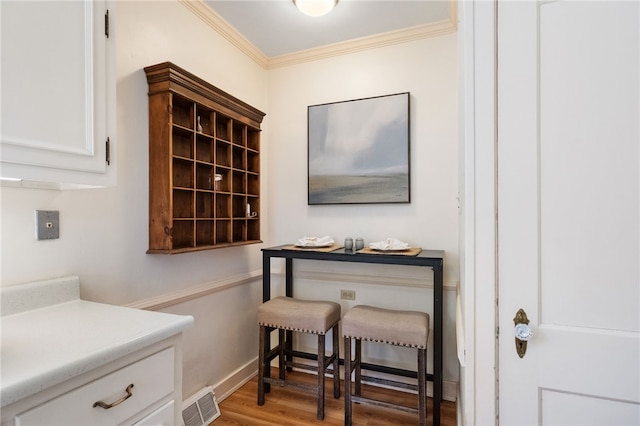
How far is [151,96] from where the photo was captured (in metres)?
1.76

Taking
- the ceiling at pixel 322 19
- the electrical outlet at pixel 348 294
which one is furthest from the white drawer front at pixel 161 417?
the ceiling at pixel 322 19

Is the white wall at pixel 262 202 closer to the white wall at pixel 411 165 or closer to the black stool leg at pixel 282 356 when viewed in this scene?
the white wall at pixel 411 165

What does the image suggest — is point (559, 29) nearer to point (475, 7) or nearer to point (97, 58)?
point (475, 7)

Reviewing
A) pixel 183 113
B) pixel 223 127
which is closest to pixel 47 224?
pixel 183 113

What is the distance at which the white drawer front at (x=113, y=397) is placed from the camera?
29.8 inches

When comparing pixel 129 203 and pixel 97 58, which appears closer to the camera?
pixel 97 58

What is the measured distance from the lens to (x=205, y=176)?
210 cm

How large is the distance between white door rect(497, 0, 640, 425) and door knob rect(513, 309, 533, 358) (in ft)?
0.06

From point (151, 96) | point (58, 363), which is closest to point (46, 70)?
point (151, 96)

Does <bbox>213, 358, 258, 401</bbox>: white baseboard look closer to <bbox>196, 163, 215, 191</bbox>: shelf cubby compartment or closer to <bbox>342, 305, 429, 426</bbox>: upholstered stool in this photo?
<bbox>342, 305, 429, 426</bbox>: upholstered stool

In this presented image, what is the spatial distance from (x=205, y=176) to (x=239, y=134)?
0.49 metres

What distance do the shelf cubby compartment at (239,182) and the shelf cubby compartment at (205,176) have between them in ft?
0.88

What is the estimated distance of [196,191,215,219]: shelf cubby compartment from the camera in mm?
2051

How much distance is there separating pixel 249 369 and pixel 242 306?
51 centimetres
